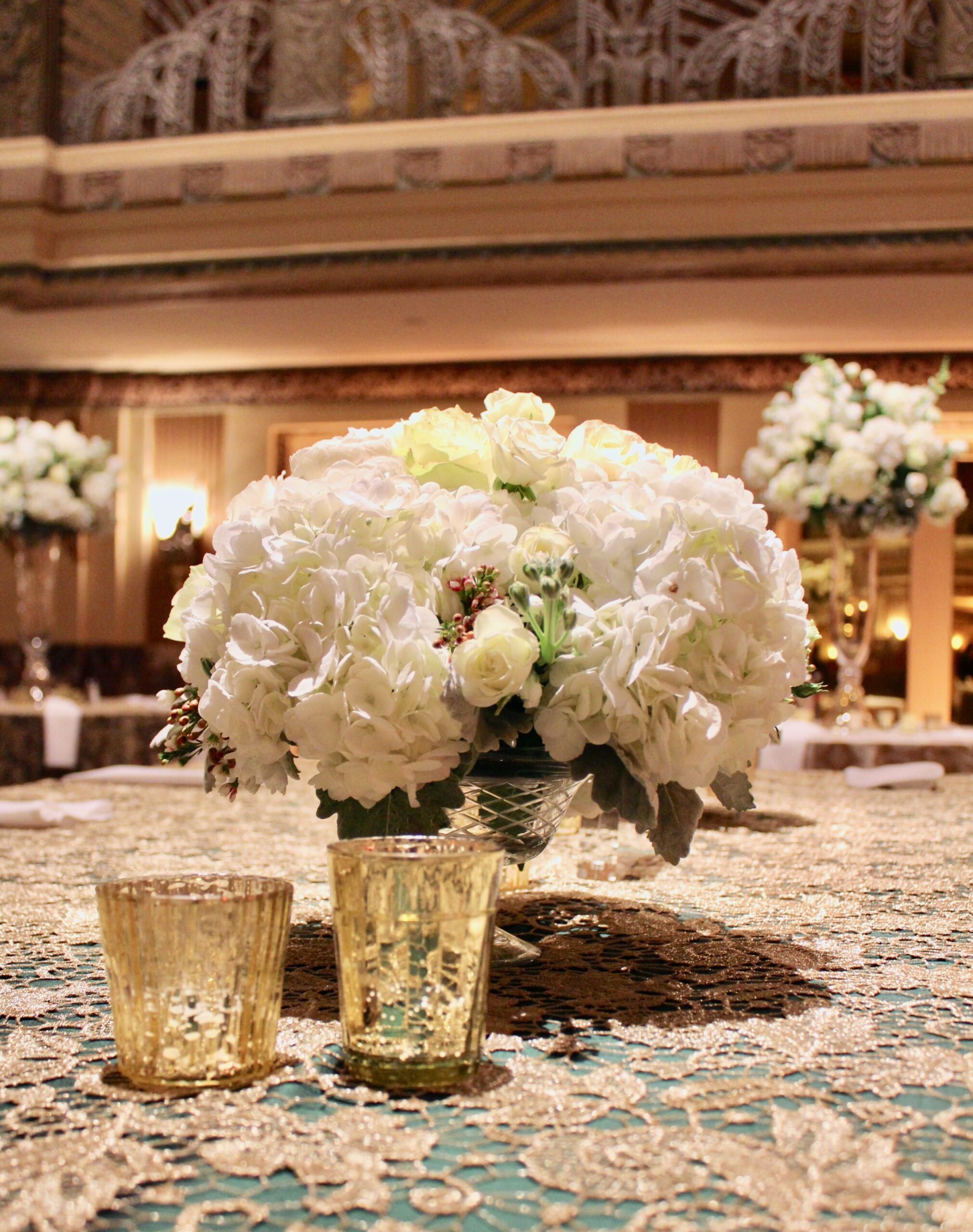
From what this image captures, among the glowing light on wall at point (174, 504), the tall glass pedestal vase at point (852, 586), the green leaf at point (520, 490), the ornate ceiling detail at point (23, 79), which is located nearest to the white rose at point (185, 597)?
the green leaf at point (520, 490)

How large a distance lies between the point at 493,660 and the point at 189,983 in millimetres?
293

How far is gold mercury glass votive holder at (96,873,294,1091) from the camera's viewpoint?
2.43 ft

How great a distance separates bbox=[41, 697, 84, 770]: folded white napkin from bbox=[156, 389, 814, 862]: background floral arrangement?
5159mm

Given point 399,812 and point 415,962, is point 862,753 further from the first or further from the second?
point 415,962

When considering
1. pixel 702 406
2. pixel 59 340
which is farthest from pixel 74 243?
pixel 702 406

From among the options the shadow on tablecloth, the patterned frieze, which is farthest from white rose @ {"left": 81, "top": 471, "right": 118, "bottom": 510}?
the shadow on tablecloth

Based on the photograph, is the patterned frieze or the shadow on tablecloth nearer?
the shadow on tablecloth

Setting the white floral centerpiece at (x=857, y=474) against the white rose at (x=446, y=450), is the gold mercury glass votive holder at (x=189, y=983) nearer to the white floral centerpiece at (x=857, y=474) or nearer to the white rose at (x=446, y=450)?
the white rose at (x=446, y=450)

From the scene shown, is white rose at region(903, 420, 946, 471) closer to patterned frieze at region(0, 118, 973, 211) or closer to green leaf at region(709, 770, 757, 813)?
patterned frieze at region(0, 118, 973, 211)

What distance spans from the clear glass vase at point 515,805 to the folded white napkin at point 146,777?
136cm

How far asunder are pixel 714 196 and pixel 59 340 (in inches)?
179

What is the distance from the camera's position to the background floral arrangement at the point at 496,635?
91 centimetres

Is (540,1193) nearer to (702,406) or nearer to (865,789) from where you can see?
(865,789)

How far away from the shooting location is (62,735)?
5949 mm
